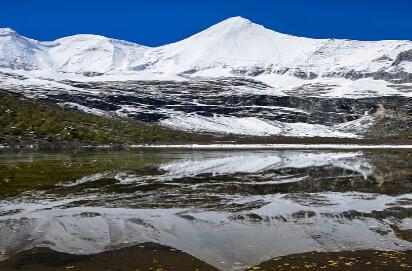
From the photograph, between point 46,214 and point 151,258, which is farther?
point 46,214

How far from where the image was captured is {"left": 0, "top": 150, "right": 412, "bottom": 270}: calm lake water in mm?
20594

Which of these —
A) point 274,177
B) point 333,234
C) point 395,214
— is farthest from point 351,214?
point 274,177

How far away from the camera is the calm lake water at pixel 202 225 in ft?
67.6

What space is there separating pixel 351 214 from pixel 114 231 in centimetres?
1435

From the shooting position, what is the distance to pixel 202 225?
28047 millimetres

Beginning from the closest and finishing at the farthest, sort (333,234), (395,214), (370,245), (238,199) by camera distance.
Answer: (370,245)
(333,234)
(395,214)
(238,199)

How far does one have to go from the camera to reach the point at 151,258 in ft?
68.6

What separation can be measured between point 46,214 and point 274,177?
31.1 metres

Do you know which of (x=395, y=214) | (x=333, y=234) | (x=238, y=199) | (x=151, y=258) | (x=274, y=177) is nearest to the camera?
(x=151, y=258)

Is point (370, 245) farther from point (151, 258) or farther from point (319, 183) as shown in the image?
point (319, 183)

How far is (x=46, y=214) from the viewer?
3123 centimetres

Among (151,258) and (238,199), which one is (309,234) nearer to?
(151,258)

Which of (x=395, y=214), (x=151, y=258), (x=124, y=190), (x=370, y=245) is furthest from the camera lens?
(x=124, y=190)

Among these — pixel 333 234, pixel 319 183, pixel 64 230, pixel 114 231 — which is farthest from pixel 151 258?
pixel 319 183
